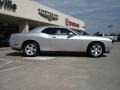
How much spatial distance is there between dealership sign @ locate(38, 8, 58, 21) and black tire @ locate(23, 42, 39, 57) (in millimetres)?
19367

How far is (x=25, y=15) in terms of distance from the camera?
25312 mm

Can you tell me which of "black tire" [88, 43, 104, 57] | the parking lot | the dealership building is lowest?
the parking lot

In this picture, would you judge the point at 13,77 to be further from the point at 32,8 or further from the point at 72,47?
the point at 32,8

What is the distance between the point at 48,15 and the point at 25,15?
7938 millimetres

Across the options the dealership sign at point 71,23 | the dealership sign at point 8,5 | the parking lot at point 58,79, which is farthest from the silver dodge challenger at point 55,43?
the dealership sign at point 71,23

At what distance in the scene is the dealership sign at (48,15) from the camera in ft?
99.4

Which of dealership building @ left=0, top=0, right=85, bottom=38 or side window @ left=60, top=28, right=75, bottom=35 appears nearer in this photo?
side window @ left=60, top=28, right=75, bottom=35

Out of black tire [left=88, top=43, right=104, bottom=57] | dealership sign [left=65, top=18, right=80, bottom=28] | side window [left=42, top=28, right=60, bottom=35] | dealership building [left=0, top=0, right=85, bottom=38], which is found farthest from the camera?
dealership sign [left=65, top=18, right=80, bottom=28]

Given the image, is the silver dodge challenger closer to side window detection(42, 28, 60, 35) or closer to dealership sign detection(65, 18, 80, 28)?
side window detection(42, 28, 60, 35)

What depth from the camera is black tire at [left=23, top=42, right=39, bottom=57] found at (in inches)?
425

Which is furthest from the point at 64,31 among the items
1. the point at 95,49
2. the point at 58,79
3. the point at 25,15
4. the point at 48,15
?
the point at 48,15

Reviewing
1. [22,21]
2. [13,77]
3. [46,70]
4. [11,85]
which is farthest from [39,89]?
[22,21]

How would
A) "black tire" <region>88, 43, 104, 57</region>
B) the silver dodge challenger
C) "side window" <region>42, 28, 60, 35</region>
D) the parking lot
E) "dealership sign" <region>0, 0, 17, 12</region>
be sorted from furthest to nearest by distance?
"dealership sign" <region>0, 0, 17, 12</region> → "side window" <region>42, 28, 60, 35</region> → "black tire" <region>88, 43, 104, 57</region> → the silver dodge challenger → the parking lot

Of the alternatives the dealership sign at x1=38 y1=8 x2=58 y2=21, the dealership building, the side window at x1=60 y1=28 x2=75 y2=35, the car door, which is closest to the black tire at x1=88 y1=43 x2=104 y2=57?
the car door
